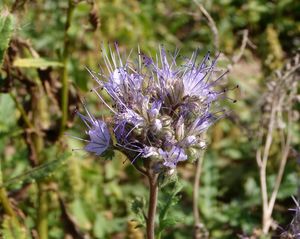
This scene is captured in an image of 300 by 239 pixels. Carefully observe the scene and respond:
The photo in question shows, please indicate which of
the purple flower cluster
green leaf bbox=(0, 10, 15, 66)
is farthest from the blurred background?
the purple flower cluster

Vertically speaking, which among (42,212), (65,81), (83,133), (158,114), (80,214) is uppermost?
(158,114)

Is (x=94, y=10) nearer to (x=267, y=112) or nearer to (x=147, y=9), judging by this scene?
(x=267, y=112)

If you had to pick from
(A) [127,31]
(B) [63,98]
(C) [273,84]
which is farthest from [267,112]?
(A) [127,31]

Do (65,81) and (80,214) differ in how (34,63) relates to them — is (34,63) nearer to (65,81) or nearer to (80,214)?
(65,81)

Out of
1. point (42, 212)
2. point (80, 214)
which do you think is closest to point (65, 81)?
point (42, 212)

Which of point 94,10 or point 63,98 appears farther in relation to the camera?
point 63,98

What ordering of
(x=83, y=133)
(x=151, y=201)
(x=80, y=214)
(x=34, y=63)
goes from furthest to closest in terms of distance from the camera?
(x=83, y=133) → (x=80, y=214) → (x=34, y=63) → (x=151, y=201)

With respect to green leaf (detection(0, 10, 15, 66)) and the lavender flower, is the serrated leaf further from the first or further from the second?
green leaf (detection(0, 10, 15, 66))
